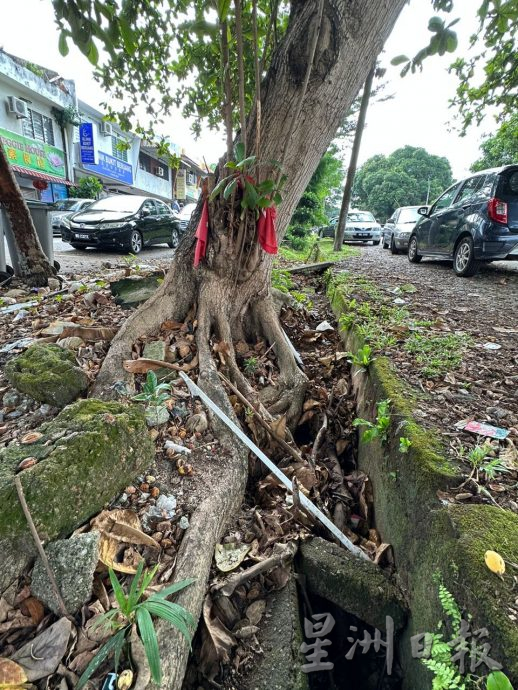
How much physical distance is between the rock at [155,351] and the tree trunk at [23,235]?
10.1 ft

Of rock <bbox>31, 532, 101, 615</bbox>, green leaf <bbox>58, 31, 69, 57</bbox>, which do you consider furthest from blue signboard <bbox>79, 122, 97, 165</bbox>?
rock <bbox>31, 532, 101, 615</bbox>

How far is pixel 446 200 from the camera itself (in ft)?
23.1

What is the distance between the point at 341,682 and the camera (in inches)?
70.8

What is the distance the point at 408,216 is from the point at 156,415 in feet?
37.5

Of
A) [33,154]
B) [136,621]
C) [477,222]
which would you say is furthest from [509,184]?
[33,154]

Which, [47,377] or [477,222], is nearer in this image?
[47,377]

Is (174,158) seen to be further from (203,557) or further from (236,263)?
(203,557)

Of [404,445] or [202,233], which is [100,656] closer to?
[404,445]

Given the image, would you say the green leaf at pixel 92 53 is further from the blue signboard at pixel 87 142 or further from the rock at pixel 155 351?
the blue signboard at pixel 87 142

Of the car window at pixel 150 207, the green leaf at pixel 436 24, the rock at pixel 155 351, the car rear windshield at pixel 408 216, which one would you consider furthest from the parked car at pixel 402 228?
the rock at pixel 155 351

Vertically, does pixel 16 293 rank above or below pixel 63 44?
below

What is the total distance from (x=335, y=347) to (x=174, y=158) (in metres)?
3.66

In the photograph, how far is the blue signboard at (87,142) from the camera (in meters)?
20.4

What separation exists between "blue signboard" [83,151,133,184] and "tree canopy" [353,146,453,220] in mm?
25240
